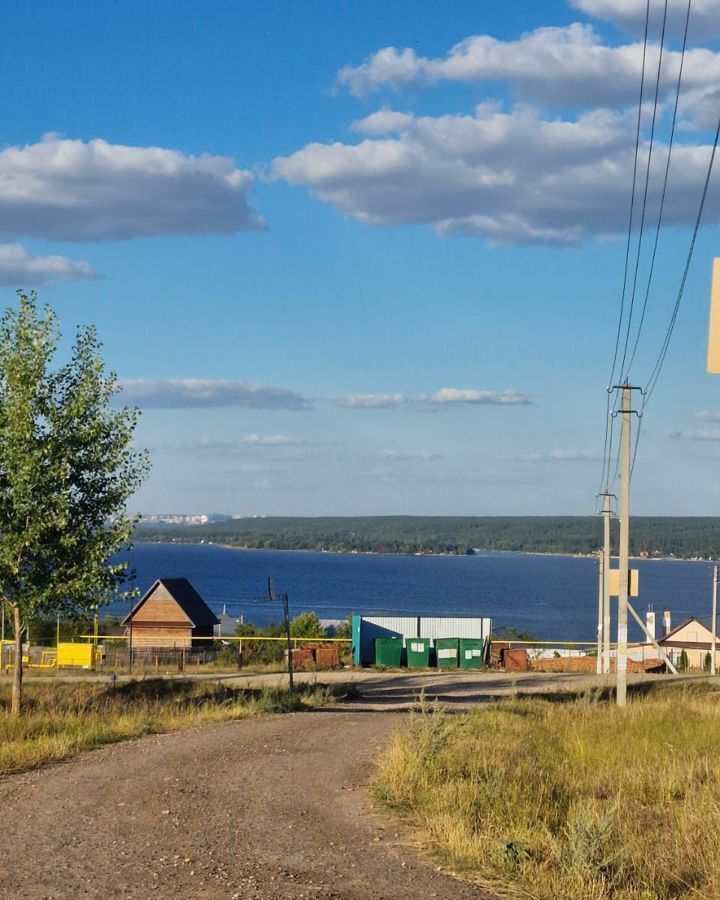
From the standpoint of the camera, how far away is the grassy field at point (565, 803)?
8.30 metres

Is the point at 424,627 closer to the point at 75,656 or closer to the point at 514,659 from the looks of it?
the point at 514,659

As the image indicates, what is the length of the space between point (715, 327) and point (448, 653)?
42.6 meters

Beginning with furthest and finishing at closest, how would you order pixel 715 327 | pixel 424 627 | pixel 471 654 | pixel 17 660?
1. pixel 424 627
2. pixel 471 654
3. pixel 17 660
4. pixel 715 327

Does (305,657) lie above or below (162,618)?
below

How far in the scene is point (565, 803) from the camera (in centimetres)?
1087

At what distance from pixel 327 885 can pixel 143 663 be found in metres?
46.5

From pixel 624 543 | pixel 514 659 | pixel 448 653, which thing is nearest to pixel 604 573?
pixel 514 659

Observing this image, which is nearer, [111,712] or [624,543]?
[111,712]

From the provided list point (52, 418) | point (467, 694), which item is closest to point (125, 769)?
point (52, 418)

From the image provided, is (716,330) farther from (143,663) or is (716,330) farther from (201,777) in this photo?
(143,663)

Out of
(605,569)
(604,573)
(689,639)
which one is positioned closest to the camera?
(605,569)

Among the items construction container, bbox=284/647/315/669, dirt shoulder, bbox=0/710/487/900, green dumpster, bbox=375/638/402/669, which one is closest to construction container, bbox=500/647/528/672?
green dumpster, bbox=375/638/402/669

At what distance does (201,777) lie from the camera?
507 inches

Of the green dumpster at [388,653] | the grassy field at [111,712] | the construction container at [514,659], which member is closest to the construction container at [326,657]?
the green dumpster at [388,653]
